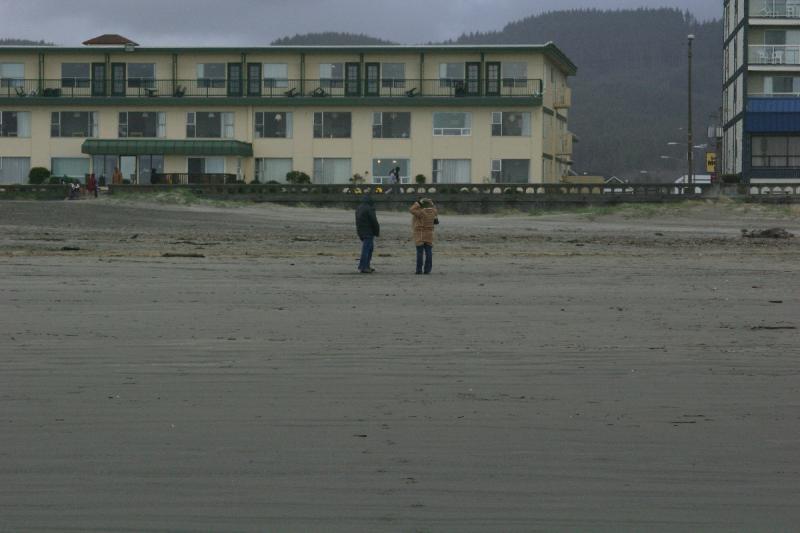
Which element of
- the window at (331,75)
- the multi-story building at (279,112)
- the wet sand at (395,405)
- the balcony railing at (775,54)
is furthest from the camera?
the balcony railing at (775,54)

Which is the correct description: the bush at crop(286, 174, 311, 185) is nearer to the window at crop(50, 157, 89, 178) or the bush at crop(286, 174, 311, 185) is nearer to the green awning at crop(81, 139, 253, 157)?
the green awning at crop(81, 139, 253, 157)

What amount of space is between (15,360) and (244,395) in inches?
96.6

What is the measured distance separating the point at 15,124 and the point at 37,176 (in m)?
7.50

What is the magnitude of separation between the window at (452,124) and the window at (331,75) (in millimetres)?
5809

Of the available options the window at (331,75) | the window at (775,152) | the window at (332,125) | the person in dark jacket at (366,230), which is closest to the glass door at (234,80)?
the window at (331,75)

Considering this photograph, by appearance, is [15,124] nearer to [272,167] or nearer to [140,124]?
[140,124]

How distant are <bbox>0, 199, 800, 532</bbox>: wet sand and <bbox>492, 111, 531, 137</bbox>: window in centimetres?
5281

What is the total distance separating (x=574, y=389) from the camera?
942 cm

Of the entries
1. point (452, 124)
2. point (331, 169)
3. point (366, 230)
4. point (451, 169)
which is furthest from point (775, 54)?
point (366, 230)

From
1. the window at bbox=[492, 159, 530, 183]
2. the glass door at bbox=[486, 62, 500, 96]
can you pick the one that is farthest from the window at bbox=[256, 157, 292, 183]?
the glass door at bbox=[486, 62, 500, 96]

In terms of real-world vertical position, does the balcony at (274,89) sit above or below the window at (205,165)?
above

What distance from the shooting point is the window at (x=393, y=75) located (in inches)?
2894

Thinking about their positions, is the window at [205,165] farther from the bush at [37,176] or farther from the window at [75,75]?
the bush at [37,176]

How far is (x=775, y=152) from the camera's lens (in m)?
77.0
